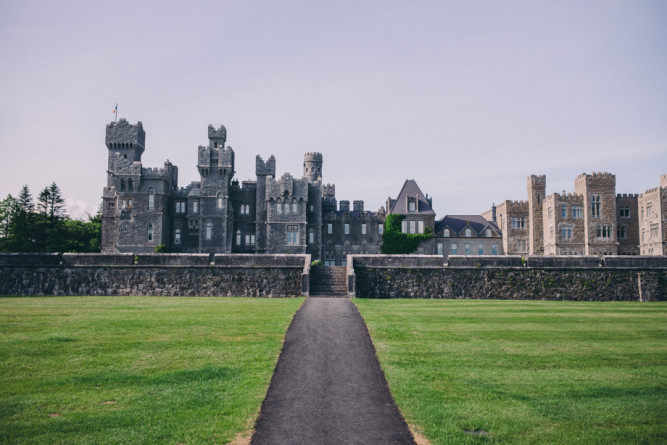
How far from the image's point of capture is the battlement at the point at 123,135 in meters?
61.8

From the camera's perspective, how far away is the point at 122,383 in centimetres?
1247

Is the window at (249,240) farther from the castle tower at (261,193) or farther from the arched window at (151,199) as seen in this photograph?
the arched window at (151,199)

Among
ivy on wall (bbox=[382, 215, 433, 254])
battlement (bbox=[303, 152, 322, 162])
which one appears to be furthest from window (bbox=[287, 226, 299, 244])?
battlement (bbox=[303, 152, 322, 162])

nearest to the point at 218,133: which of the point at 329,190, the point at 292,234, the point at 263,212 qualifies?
the point at 263,212

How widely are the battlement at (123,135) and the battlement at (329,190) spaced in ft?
86.6

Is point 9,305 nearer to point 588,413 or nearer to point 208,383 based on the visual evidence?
point 208,383

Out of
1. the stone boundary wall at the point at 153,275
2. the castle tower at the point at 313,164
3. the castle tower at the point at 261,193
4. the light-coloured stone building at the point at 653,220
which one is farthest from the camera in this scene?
the castle tower at the point at 313,164

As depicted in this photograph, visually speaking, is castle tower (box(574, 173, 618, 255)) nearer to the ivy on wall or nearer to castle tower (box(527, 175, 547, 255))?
castle tower (box(527, 175, 547, 255))

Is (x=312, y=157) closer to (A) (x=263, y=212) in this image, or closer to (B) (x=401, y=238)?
(A) (x=263, y=212)

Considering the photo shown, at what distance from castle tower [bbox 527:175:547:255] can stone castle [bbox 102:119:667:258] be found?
0.41ft

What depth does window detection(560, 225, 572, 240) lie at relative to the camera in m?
60.1

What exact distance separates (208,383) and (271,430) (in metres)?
3.11

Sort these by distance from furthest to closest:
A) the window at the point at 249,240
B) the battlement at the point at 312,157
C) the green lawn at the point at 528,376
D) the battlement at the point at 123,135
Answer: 1. the battlement at the point at 312,157
2. the window at the point at 249,240
3. the battlement at the point at 123,135
4. the green lawn at the point at 528,376

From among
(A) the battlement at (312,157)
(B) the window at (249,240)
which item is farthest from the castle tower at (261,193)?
(A) the battlement at (312,157)
